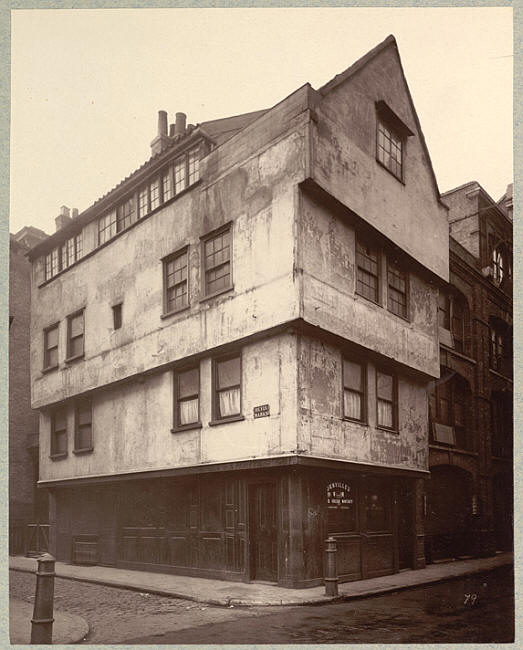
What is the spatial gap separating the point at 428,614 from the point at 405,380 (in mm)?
6323

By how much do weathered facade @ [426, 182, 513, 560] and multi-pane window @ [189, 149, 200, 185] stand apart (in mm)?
5164

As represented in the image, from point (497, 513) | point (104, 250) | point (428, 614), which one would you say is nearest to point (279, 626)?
point (428, 614)

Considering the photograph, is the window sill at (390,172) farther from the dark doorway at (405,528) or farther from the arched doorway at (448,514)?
the dark doorway at (405,528)

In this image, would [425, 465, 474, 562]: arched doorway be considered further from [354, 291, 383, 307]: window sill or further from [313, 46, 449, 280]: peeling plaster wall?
[313, 46, 449, 280]: peeling plaster wall

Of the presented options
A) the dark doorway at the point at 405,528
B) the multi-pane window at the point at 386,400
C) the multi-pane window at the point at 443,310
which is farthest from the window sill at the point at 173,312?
the dark doorway at the point at 405,528

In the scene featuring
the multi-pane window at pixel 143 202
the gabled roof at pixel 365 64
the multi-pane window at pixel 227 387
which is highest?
the gabled roof at pixel 365 64

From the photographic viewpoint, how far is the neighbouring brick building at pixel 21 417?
10.5 metres

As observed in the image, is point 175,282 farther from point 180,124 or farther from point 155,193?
point 180,124

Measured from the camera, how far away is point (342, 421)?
14.3 meters

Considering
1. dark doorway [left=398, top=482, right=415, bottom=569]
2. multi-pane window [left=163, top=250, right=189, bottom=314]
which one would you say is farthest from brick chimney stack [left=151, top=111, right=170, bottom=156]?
dark doorway [left=398, top=482, right=415, bottom=569]

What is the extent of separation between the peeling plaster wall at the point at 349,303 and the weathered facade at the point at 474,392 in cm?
40

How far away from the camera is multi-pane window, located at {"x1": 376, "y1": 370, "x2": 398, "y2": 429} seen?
51.6 ft

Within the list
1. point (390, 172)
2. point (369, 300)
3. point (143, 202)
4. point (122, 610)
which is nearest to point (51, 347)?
point (122, 610)

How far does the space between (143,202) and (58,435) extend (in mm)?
6151
